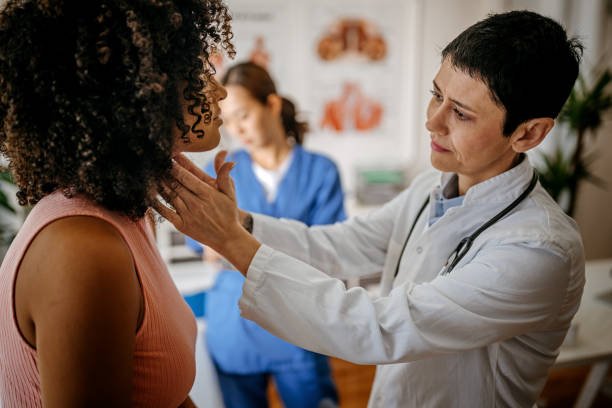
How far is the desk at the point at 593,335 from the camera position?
1547 millimetres

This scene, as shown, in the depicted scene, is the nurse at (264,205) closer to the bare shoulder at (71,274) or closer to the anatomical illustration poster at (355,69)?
the bare shoulder at (71,274)

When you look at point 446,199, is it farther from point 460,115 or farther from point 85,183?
point 85,183

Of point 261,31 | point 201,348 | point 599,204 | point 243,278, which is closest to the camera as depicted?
point 243,278

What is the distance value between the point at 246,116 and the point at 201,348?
38.3 inches

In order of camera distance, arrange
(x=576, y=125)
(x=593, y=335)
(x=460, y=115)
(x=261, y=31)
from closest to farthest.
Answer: (x=460, y=115) < (x=593, y=335) < (x=576, y=125) < (x=261, y=31)

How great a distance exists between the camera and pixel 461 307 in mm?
884

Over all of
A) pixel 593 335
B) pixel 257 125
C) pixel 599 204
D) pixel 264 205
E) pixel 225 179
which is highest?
pixel 225 179

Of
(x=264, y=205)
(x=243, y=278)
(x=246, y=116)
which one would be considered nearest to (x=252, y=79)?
(x=246, y=116)

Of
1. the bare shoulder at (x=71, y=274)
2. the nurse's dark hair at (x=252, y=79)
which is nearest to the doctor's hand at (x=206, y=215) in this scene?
the bare shoulder at (x=71, y=274)

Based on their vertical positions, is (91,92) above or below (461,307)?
above

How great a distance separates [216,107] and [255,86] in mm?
960

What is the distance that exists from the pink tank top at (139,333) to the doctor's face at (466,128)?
643 millimetres

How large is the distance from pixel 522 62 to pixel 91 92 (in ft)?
2.50

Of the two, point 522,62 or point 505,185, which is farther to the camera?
point 505,185
